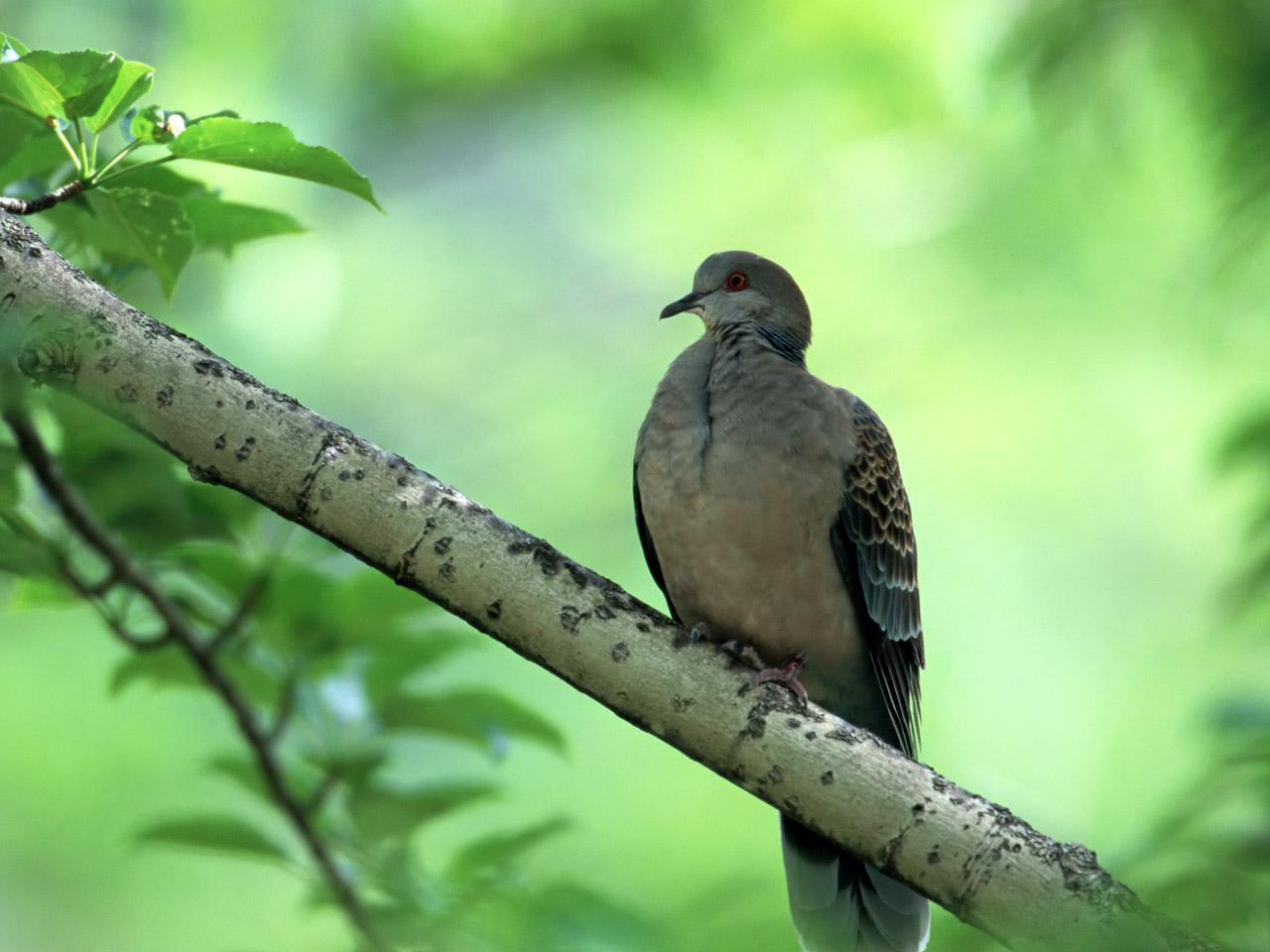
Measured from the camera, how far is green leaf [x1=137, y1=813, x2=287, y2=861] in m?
2.71

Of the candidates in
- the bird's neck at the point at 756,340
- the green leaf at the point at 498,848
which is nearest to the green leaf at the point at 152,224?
the green leaf at the point at 498,848

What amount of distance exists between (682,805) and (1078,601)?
136 inches

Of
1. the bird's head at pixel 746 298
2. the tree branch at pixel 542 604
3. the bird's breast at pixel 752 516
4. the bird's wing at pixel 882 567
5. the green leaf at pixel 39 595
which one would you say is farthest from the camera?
the bird's head at pixel 746 298

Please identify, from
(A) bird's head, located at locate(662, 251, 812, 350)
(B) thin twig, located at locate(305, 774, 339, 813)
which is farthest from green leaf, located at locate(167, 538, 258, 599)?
(A) bird's head, located at locate(662, 251, 812, 350)

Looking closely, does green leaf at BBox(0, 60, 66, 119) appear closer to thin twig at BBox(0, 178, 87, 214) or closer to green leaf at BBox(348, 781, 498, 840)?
thin twig at BBox(0, 178, 87, 214)

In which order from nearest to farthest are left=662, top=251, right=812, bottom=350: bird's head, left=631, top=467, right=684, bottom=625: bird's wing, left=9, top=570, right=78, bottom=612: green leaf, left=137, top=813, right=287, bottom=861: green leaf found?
left=9, top=570, right=78, bottom=612: green leaf < left=137, top=813, right=287, bottom=861: green leaf < left=631, top=467, right=684, bottom=625: bird's wing < left=662, top=251, right=812, bottom=350: bird's head

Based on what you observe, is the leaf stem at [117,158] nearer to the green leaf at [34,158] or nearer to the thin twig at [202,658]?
the green leaf at [34,158]

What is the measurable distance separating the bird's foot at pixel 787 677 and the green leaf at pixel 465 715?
0.45m

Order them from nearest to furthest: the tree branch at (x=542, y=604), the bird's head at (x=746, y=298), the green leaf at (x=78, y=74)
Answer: the green leaf at (x=78, y=74)
the tree branch at (x=542, y=604)
the bird's head at (x=746, y=298)

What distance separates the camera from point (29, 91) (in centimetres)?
207

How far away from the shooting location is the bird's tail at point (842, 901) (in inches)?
136

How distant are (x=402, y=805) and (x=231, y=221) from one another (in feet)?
3.70

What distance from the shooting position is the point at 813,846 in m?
3.56

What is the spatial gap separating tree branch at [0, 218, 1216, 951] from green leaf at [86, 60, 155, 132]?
209 millimetres
